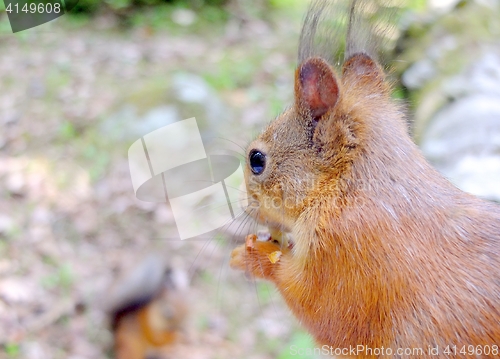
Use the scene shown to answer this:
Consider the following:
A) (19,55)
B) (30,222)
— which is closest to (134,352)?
(30,222)

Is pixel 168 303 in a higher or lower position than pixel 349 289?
lower

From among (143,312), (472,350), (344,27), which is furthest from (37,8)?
(472,350)

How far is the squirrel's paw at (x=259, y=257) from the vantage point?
1.41 m

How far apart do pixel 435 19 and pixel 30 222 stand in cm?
301

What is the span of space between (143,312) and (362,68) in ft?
4.76

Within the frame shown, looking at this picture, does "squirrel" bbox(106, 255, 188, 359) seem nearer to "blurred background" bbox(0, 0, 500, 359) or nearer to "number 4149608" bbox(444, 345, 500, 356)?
"blurred background" bbox(0, 0, 500, 359)

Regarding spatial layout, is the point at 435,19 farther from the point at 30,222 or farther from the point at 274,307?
the point at 30,222

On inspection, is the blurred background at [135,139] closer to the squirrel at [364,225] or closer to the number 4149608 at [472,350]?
the squirrel at [364,225]

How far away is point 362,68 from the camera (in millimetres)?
1416

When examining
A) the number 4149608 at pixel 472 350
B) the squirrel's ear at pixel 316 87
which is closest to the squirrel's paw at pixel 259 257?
the squirrel's ear at pixel 316 87

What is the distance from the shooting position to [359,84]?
1.37 meters

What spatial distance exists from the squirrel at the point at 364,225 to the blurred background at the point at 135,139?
0.84ft

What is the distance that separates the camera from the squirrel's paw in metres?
1.41

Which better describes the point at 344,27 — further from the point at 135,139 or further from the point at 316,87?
the point at 135,139
